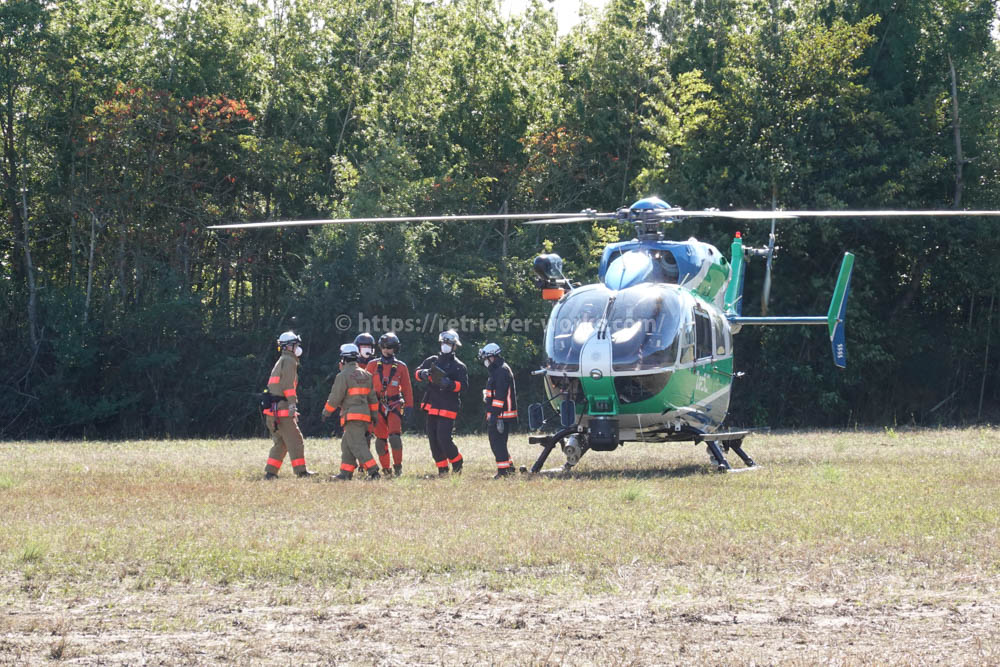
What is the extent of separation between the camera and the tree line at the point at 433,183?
102ft

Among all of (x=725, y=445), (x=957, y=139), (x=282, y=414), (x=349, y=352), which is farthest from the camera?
(x=957, y=139)

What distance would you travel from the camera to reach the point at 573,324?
1589cm

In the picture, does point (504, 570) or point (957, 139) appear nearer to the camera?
point (504, 570)

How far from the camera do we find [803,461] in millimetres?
18109

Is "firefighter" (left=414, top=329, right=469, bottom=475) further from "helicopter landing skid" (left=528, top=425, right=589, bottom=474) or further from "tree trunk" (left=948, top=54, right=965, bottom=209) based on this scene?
"tree trunk" (left=948, top=54, right=965, bottom=209)

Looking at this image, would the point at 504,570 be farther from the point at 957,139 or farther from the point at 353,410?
the point at 957,139

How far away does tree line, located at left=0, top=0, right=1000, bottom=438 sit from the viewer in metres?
31.0

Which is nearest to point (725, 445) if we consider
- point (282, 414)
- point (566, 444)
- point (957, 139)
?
point (566, 444)

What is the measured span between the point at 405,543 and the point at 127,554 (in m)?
2.17

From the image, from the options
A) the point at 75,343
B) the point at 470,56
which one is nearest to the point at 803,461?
the point at 75,343

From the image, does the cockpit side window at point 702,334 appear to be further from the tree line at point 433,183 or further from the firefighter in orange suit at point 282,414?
the tree line at point 433,183

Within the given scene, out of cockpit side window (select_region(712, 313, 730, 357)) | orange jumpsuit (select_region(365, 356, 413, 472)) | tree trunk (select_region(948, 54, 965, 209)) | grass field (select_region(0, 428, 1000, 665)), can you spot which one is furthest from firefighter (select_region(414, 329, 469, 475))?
tree trunk (select_region(948, 54, 965, 209))

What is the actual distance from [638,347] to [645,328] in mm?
319

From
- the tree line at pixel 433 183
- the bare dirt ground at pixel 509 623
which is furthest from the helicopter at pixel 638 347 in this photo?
the tree line at pixel 433 183
